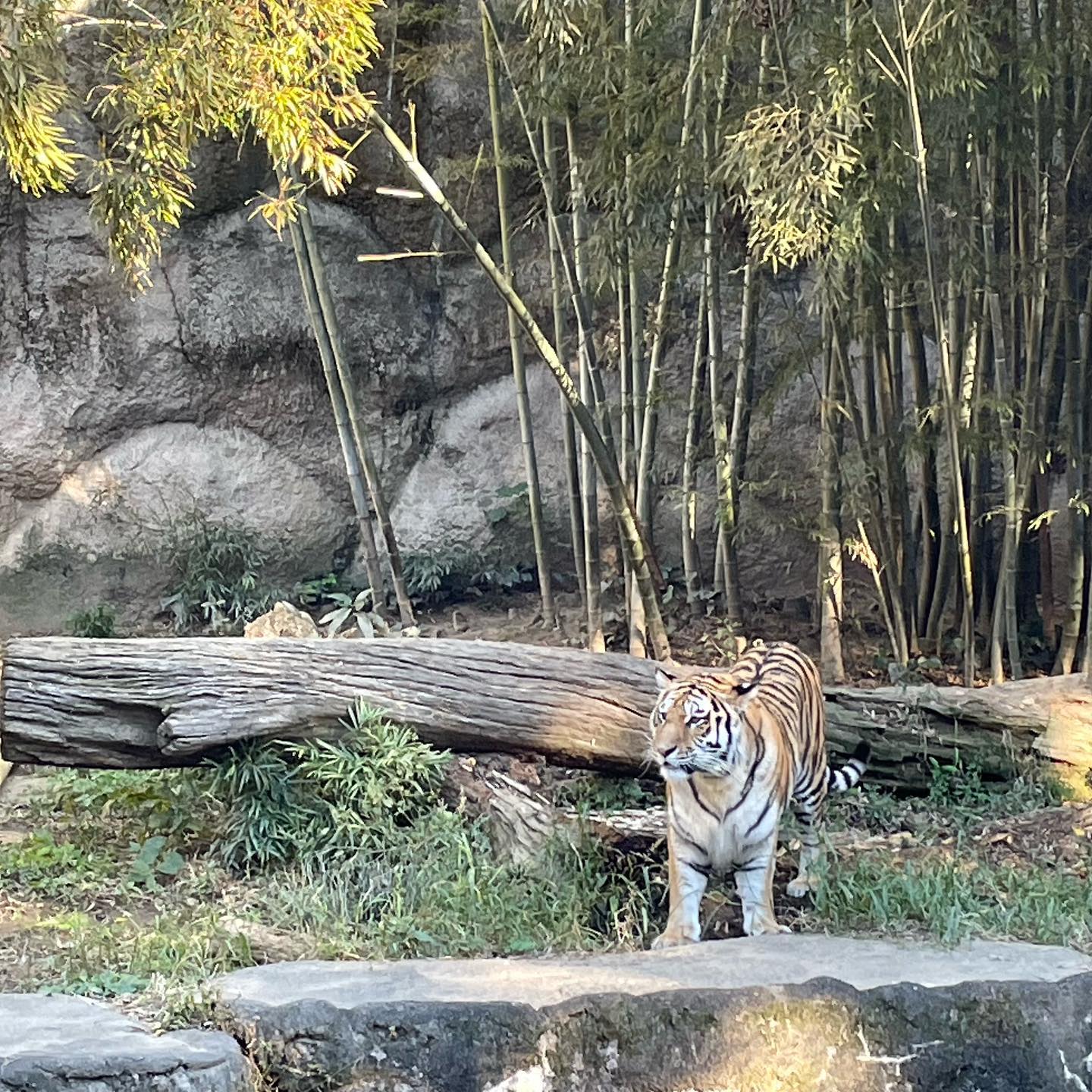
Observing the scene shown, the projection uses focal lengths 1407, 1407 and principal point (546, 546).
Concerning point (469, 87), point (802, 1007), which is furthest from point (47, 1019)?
point (469, 87)

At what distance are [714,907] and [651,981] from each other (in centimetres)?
90

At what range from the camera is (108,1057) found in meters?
2.99

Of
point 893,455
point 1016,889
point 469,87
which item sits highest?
point 469,87

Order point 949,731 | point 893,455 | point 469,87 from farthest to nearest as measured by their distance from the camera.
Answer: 1. point 469,87
2. point 893,455
3. point 949,731

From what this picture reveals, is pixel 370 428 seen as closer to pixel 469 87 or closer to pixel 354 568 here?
pixel 354 568

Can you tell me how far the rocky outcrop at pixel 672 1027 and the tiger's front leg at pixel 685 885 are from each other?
1.47 feet

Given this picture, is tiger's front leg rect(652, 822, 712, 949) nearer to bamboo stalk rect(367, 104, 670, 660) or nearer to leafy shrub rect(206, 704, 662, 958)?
leafy shrub rect(206, 704, 662, 958)

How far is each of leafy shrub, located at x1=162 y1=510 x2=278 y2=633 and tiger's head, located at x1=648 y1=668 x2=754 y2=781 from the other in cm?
470

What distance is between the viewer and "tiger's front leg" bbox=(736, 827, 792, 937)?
13.2 ft

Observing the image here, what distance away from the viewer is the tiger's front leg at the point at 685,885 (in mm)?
4027

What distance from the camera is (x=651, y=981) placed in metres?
3.43

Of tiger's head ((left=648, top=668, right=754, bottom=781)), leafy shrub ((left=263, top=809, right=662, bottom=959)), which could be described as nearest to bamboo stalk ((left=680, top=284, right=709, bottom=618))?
leafy shrub ((left=263, top=809, right=662, bottom=959))

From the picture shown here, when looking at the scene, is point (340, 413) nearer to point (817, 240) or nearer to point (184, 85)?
point (184, 85)

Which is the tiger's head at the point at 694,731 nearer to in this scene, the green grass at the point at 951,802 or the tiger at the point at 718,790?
the tiger at the point at 718,790
